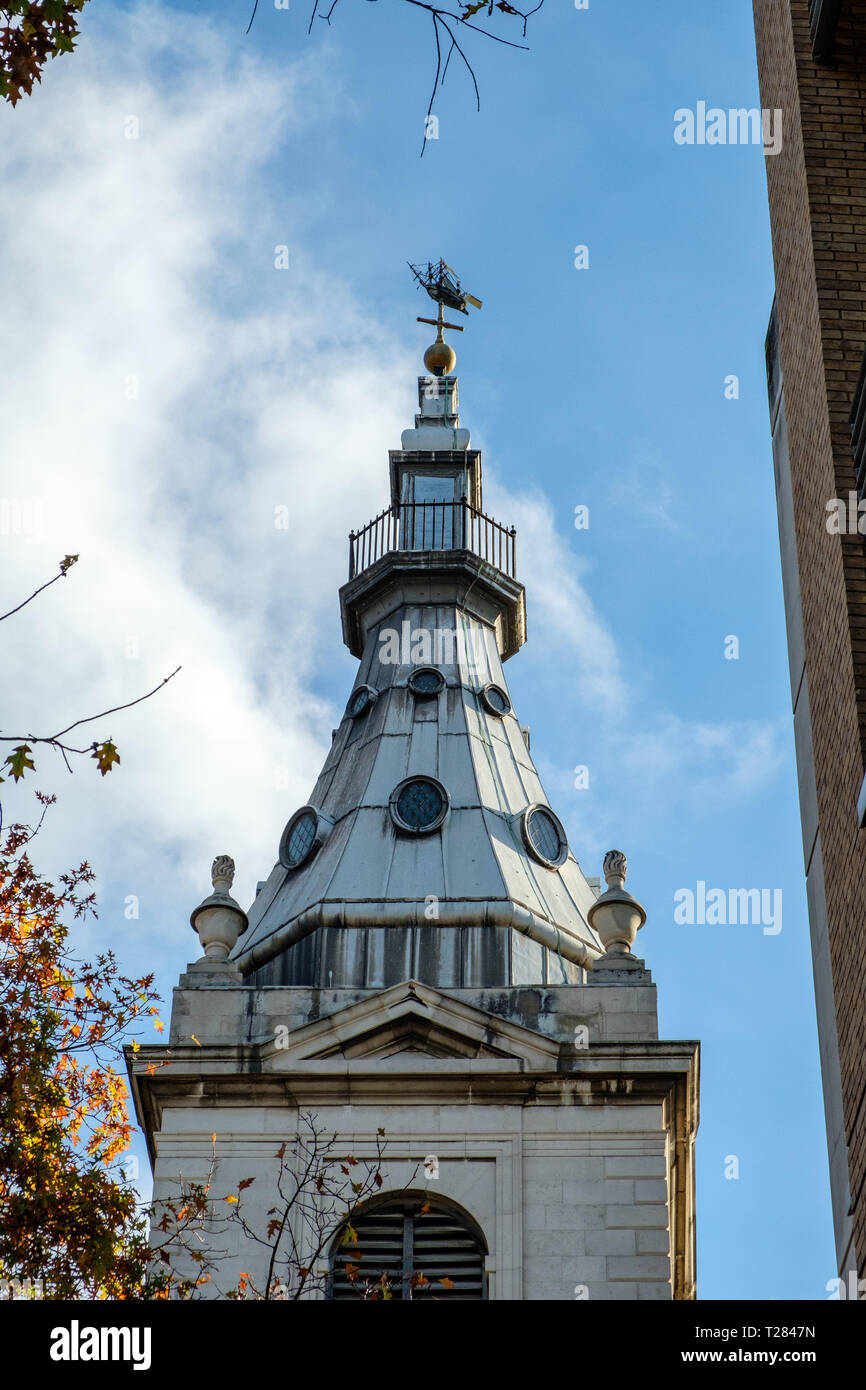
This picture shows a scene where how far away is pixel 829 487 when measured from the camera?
1512cm

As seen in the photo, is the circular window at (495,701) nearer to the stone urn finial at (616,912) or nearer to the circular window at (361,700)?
the circular window at (361,700)

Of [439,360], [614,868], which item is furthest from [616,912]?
[439,360]

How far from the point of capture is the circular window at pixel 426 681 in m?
40.5

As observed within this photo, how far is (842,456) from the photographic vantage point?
1499 centimetres

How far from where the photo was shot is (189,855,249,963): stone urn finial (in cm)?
3456

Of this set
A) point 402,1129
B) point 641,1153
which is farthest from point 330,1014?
point 641,1153

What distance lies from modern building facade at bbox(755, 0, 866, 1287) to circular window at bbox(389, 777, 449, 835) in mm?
19217

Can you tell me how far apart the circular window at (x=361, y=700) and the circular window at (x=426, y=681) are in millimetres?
702

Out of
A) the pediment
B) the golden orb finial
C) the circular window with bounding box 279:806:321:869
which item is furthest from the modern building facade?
the golden orb finial

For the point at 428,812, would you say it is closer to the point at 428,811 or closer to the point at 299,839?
the point at 428,811

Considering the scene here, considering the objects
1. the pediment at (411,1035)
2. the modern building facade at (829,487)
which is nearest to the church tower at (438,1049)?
the pediment at (411,1035)

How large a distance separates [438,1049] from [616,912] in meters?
4.22

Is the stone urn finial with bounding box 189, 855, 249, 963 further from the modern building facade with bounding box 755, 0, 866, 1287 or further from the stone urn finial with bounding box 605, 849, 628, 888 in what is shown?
the modern building facade with bounding box 755, 0, 866, 1287
